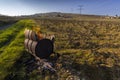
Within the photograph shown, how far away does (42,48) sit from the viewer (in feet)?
90.9

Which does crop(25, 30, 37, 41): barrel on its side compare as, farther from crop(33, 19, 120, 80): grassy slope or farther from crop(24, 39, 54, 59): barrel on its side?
crop(33, 19, 120, 80): grassy slope

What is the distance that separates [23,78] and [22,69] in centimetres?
161

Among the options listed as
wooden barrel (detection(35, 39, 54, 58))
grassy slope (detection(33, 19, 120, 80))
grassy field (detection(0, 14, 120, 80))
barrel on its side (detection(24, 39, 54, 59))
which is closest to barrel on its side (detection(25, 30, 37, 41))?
barrel on its side (detection(24, 39, 54, 59))

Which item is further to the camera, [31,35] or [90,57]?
[90,57]

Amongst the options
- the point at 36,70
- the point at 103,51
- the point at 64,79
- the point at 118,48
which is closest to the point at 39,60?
the point at 36,70

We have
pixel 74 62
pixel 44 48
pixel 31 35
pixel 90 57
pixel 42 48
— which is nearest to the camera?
pixel 74 62

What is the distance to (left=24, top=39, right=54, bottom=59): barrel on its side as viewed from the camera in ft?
90.7

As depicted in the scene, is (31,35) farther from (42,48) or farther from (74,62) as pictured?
(74,62)

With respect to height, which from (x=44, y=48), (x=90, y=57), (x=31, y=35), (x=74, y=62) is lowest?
(x=74, y=62)

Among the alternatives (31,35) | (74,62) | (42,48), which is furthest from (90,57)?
(31,35)

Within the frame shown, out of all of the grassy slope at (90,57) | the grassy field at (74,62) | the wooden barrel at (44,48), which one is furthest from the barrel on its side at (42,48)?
the grassy slope at (90,57)

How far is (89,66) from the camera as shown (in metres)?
27.0

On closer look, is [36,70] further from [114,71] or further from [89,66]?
[114,71]

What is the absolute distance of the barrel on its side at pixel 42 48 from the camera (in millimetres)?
27656
